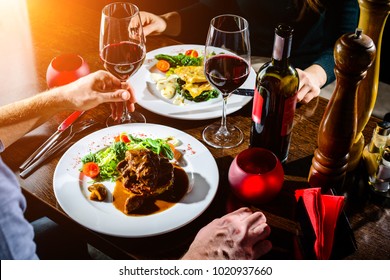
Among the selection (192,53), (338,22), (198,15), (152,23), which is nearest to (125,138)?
(192,53)

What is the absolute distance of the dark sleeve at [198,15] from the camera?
7.55 ft

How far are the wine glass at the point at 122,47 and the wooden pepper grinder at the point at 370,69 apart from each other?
2.13ft

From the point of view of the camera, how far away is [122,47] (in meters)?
1.44

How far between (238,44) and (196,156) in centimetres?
33

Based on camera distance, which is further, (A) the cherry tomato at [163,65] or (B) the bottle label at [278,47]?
(A) the cherry tomato at [163,65]

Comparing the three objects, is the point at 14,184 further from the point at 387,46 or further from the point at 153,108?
the point at 387,46

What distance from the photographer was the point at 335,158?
3.75 feet

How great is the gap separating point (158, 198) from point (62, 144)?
368mm

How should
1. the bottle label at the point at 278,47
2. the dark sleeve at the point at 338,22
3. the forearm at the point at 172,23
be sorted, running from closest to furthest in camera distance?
the bottle label at the point at 278,47, the dark sleeve at the point at 338,22, the forearm at the point at 172,23

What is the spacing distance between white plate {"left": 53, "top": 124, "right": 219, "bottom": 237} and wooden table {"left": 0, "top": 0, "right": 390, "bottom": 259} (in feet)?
0.10

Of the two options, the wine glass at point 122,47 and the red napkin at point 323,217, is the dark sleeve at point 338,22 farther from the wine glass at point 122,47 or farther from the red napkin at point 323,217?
the red napkin at point 323,217

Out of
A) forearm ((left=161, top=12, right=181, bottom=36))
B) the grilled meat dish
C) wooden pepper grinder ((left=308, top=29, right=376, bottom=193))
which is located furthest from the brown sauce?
forearm ((left=161, top=12, right=181, bottom=36))

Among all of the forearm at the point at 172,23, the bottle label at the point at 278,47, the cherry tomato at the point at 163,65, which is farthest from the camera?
the forearm at the point at 172,23

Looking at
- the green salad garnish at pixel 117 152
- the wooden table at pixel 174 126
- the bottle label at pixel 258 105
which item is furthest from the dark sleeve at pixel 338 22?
the green salad garnish at pixel 117 152
